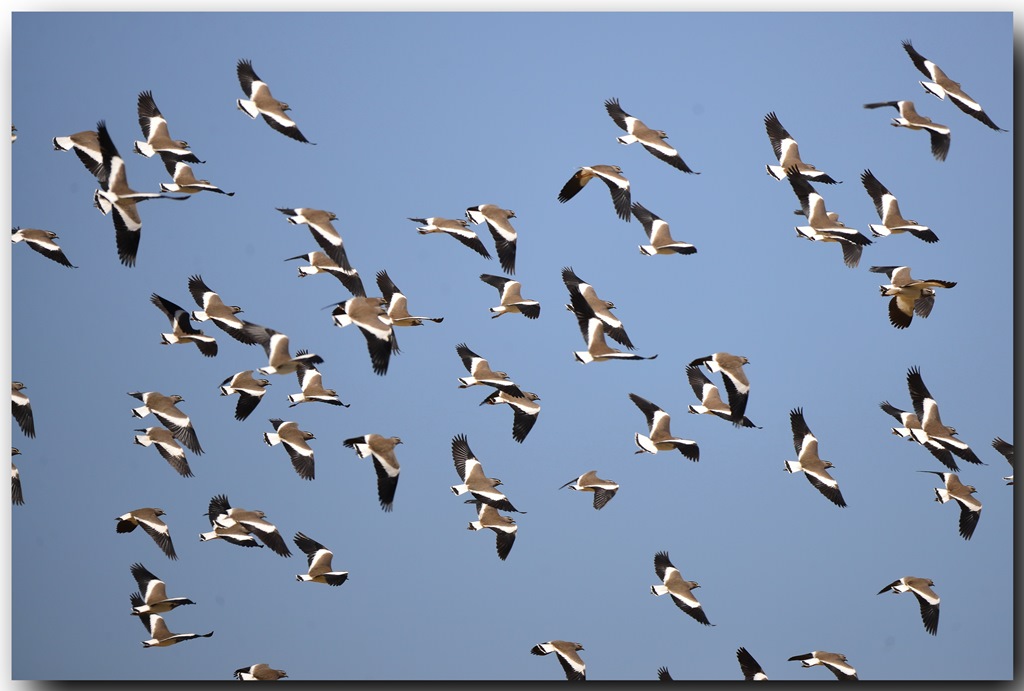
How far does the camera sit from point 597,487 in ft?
13.1

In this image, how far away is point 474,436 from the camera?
4.03 meters

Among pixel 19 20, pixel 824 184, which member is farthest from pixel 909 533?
A: pixel 19 20

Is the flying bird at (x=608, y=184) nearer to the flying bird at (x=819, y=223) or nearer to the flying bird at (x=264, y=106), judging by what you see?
the flying bird at (x=819, y=223)

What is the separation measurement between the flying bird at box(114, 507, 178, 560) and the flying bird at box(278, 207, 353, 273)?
938 millimetres

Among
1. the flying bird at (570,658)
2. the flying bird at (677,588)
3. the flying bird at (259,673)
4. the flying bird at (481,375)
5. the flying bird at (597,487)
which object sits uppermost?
the flying bird at (481,375)

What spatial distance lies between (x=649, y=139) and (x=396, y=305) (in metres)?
0.92

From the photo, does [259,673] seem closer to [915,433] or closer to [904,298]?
[915,433]

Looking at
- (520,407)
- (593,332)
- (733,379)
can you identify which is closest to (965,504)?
(733,379)

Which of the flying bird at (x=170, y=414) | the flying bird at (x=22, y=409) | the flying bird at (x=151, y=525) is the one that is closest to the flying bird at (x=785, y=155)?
the flying bird at (x=170, y=414)

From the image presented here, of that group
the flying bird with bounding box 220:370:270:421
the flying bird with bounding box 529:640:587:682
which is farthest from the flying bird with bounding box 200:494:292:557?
the flying bird with bounding box 529:640:587:682

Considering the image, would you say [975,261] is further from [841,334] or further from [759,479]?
[759,479]

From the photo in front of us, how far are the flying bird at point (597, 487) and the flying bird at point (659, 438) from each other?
147 millimetres

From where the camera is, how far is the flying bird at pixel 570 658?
13.1ft

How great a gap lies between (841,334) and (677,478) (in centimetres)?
66
